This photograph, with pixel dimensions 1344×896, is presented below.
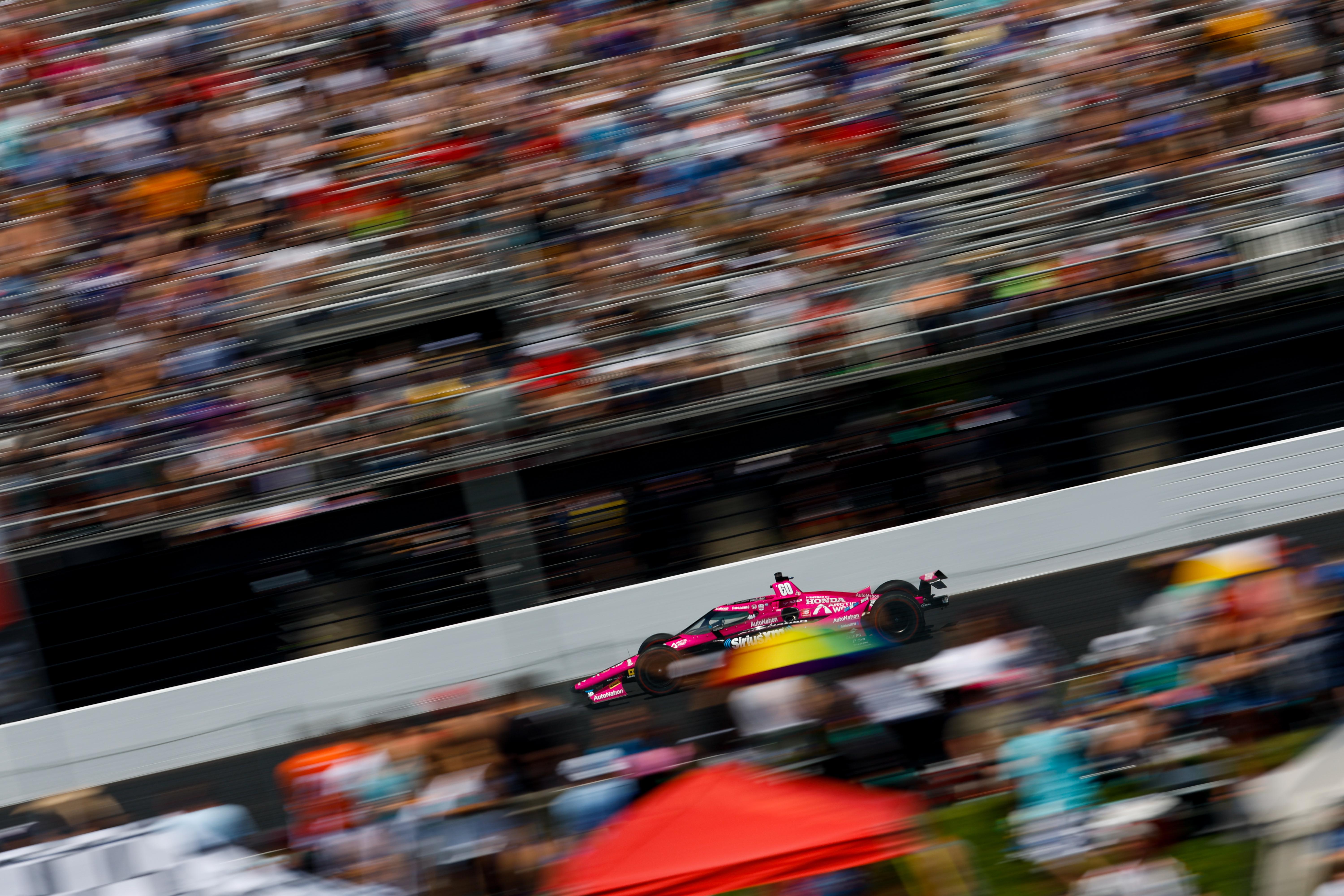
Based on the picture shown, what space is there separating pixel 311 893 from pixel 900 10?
6207mm

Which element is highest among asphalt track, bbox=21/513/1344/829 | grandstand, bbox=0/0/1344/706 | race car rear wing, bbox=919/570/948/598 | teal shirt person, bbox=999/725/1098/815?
grandstand, bbox=0/0/1344/706

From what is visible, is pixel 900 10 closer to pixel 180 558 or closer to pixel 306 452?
pixel 306 452

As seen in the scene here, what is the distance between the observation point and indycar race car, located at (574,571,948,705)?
5.90 metres

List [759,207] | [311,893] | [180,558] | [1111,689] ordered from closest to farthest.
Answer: [311,893] < [1111,689] < [180,558] < [759,207]

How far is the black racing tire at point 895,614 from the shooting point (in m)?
6.04

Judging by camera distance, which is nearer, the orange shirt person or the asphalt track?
the orange shirt person

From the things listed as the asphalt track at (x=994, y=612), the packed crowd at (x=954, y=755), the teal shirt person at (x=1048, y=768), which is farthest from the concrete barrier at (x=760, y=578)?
the teal shirt person at (x=1048, y=768)

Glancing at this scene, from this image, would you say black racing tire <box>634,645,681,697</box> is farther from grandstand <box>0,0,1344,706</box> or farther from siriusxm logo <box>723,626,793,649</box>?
grandstand <box>0,0,1344,706</box>

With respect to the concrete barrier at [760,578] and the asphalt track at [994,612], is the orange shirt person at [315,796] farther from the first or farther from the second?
the concrete barrier at [760,578]

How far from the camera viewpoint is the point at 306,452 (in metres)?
6.84

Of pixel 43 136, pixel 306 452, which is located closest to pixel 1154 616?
pixel 306 452

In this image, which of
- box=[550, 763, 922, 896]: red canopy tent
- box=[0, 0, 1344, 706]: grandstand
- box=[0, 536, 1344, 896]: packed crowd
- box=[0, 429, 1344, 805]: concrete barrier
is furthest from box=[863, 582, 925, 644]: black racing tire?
box=[550, 763, 922, 896]: red canopy tent

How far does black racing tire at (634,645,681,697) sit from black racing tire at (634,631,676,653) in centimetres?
2

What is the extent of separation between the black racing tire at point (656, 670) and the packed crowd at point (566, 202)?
138 cm
